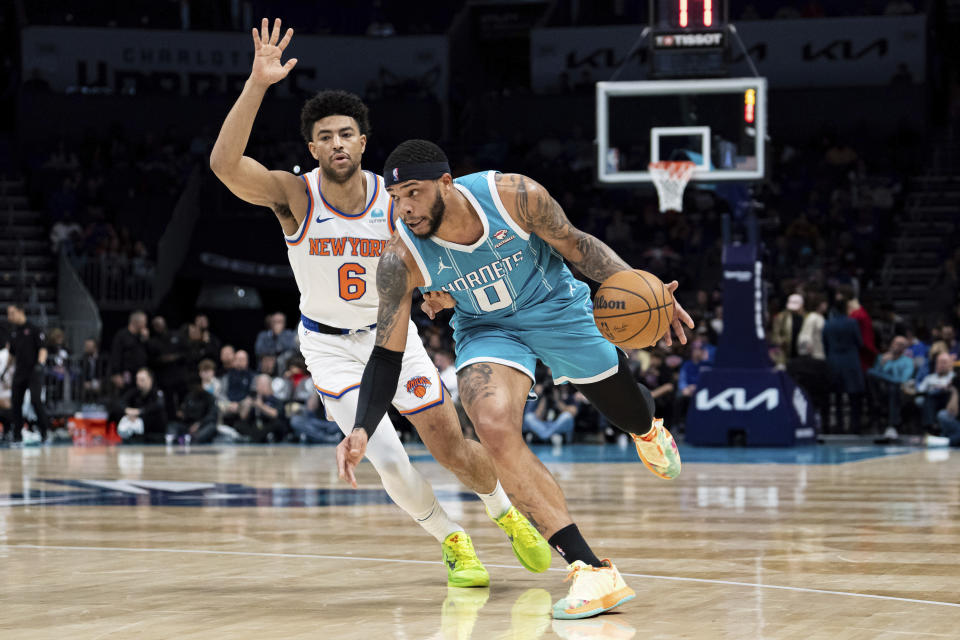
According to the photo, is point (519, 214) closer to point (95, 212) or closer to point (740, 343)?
point (740, 343)

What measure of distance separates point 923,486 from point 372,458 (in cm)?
606

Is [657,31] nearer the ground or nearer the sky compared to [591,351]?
nearer the sky

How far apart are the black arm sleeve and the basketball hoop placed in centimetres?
994

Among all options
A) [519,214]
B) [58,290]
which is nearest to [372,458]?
[519,214]

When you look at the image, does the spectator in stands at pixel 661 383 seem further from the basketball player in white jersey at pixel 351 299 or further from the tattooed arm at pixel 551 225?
the tattooed arm at pixel 551 225

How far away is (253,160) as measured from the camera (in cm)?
552

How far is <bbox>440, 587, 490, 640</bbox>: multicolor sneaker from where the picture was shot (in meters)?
4.54

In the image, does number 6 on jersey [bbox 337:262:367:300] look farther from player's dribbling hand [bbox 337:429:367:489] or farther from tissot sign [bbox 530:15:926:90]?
tissot sign [bbox 530:15:926:90]

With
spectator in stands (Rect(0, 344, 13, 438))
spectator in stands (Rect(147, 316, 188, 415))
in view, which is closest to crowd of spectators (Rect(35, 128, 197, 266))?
spectator in stands (Rect(147, 316, 188, 415))

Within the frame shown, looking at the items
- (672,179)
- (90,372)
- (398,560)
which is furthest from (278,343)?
(398,560)

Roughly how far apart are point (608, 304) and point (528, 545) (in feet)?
3.57

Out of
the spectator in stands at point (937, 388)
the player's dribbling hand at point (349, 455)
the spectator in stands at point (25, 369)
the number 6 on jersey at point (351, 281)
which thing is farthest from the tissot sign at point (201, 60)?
the player's dribbling hand at point (349, 455)

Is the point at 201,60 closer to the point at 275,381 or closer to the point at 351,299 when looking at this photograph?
the point at 275,381

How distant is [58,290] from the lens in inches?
928
